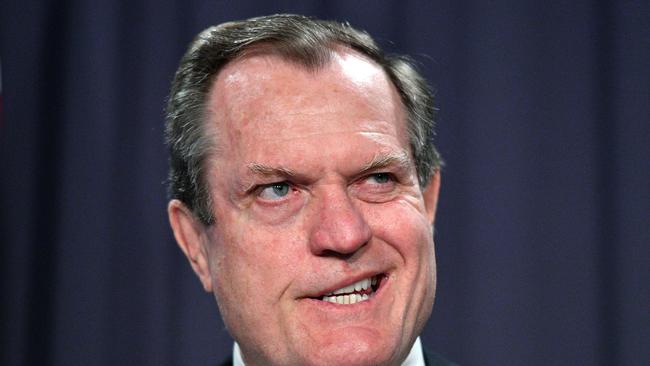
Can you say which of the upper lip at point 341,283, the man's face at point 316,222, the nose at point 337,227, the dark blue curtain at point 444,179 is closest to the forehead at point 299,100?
the man's face at point 316,222

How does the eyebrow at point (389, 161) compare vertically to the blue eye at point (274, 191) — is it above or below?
above

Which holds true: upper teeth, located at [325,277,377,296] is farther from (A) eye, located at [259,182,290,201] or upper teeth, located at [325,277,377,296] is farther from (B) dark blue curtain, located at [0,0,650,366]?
(B) dark blue curtain, located at [0,0,650,366]

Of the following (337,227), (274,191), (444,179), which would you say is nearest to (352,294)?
(337,227)

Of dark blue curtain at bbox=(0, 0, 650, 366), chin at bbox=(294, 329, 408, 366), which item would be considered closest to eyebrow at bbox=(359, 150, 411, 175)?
chin at bbox=(294, 329, 408, 366)

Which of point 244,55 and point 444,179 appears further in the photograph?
point 444,179

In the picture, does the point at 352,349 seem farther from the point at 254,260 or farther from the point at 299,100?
the point at 299,100

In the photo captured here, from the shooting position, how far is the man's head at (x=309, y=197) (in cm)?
162

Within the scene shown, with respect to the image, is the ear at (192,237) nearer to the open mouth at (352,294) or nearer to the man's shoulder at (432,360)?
the open mouth at (352,294)

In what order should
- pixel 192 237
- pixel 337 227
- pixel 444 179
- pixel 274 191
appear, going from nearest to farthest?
pixel 337 227
pixel 274 191
pixel 192 237
pixel 444 179

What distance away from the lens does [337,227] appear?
1.59 meters

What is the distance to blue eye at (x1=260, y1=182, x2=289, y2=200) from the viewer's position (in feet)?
5.54

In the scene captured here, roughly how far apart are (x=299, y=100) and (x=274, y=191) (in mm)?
183

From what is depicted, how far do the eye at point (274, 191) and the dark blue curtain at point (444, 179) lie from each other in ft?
3.82

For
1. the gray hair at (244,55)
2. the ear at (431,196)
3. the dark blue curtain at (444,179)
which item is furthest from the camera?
the dark blue curtain at (444,179)
